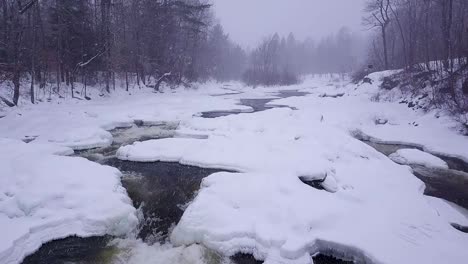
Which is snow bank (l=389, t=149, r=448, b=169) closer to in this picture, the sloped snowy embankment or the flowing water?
the sloped snowy embankment

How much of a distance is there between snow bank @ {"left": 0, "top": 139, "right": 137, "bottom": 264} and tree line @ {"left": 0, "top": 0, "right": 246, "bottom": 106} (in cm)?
973

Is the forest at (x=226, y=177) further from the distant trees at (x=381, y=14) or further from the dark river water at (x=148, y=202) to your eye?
the distant trees at (x=381, y=14)

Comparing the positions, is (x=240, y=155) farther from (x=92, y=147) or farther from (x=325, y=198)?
(x=92, y=147)

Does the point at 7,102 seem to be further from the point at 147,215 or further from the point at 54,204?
the point at 147,215

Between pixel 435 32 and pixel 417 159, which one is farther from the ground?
pixel 435 32

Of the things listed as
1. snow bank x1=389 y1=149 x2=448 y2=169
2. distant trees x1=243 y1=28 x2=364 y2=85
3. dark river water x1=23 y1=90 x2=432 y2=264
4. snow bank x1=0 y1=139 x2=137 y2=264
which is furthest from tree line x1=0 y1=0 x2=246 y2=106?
distant trees x1=243 y1=28 x2=364 y2=85

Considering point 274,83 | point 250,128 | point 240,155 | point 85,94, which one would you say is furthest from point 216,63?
point 240,155

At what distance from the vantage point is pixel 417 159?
960 cm

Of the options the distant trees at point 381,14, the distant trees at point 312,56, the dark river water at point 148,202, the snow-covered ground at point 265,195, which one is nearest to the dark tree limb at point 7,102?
the snow-covered ground at point 265,195

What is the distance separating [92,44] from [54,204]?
742 inches

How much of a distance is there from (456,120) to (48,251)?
49.1 ft

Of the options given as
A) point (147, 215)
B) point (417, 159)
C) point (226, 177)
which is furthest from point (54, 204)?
point (417, 159)

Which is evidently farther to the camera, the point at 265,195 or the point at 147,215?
the point at 265,195

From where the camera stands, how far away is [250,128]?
12.4 m
